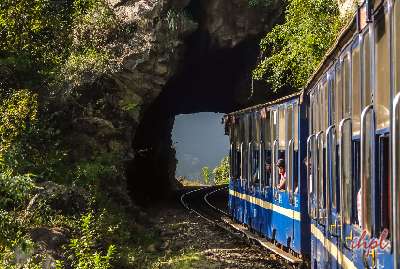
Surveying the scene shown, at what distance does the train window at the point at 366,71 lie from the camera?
15.5 ft

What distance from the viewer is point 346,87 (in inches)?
234

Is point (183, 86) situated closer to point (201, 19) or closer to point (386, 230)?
point (201, 19)

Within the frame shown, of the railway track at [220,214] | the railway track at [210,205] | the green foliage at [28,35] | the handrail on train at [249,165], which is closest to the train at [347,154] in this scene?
the railway track at [220,214]

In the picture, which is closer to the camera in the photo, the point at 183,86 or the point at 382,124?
the point at 382,124

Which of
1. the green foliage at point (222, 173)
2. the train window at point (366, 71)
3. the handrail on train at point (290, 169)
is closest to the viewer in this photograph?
the train window at point (366, 71)

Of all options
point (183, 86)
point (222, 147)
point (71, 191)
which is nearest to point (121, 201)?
point (71, 191)

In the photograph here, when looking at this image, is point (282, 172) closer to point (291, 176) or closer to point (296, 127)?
point (291, 176)

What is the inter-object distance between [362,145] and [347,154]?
39.3 inches

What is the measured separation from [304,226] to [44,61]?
11.9 m

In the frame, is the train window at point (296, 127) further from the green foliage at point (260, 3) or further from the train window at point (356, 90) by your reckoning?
the green foliage at point (260, 3)

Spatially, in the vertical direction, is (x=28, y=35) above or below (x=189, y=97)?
above

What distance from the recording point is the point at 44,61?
64.4 feet

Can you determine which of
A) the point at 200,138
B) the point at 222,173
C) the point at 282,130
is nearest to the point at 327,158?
the point at 282,130

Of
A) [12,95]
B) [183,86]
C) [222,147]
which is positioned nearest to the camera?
[12,95]
